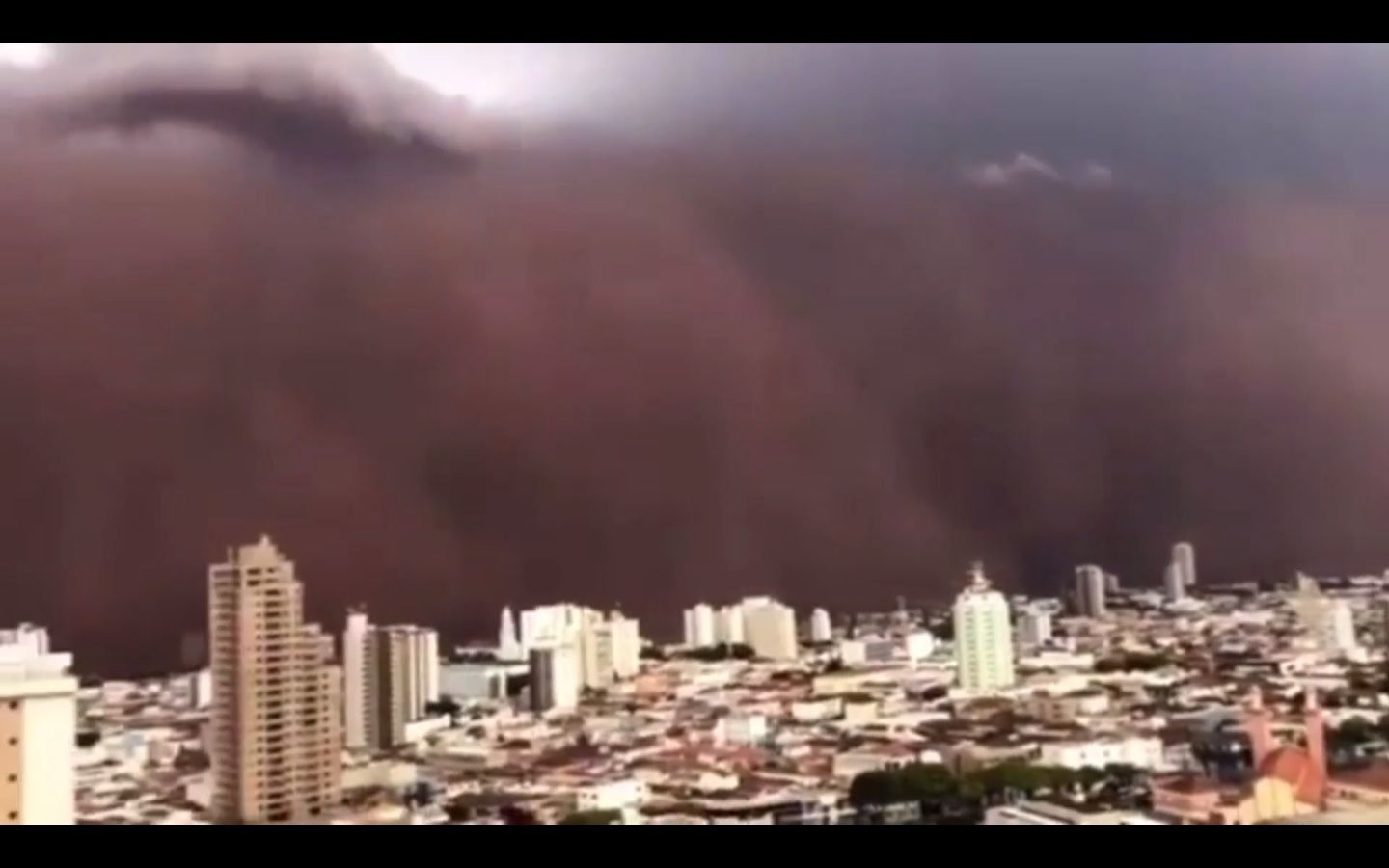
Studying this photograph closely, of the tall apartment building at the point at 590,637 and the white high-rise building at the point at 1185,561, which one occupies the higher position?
the white high-rise building at the point at 1185,561

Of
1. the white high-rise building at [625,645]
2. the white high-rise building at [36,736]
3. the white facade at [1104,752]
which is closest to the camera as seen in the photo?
the white high-rise building at [36,736]

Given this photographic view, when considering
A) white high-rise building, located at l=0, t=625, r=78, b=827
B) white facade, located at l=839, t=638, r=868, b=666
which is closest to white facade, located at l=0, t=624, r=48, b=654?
white high-rise building, located at l=0, t=625, r=78, b=827

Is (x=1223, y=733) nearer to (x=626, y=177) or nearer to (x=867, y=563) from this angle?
(x=867, y=563)

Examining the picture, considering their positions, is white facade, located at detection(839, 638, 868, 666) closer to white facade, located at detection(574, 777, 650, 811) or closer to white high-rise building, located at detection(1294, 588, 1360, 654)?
white facade, located at detection(574, 777, 650, 811)

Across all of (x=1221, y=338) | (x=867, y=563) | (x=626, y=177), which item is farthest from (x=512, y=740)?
(x=1221, y=338)

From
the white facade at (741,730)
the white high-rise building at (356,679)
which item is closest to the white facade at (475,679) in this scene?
the white high-rise building at (356,679)

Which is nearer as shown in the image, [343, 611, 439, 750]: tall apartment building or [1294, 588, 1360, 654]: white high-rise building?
[343, 611, 439, 750]: tall apartment building

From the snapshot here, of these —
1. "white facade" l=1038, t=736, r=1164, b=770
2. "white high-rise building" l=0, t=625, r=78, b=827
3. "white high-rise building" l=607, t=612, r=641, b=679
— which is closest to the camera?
"white high-rise building" l=0, t=625, r=78, b=827

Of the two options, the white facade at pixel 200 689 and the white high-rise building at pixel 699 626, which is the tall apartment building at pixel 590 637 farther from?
the white facade at pixel 200 689
